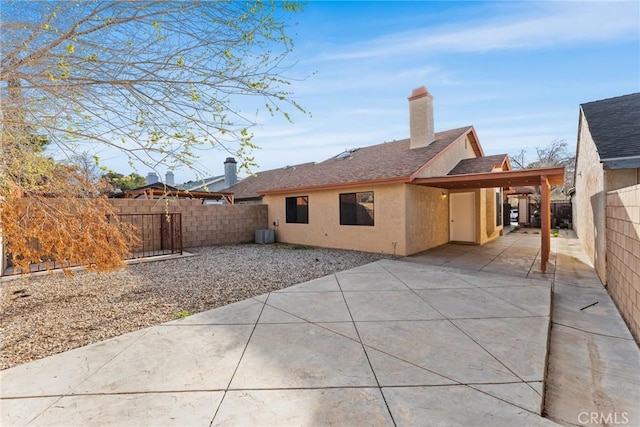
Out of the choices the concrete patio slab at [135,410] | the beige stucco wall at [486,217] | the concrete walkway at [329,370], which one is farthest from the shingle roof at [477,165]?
the concrete patio slab at [135,410]

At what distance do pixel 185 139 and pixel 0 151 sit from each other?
6.47 feet

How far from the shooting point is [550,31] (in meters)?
7.27

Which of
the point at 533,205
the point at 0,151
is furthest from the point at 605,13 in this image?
the point at 533,205

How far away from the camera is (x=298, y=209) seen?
12.9 meters

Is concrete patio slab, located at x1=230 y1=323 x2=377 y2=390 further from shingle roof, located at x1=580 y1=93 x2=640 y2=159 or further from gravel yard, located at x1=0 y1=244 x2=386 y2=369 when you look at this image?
shingle roof, located at x1=580 y1=93 x2=640 y2=159

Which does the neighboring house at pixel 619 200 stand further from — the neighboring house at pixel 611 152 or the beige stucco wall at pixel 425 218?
the beige stucco wall at pixel 425 218

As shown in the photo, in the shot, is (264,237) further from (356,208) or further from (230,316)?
(230,316)

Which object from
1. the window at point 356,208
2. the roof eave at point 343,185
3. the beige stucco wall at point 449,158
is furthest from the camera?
the window at point 356,208

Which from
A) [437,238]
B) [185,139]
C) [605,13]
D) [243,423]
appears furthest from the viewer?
[437,238]

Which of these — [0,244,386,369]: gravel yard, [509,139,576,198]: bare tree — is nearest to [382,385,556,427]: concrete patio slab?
[0,244,386,369]: gravel yard

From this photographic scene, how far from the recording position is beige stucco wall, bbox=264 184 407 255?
939 cm

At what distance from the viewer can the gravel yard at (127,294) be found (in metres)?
3.61

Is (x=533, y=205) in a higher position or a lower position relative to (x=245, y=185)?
lower

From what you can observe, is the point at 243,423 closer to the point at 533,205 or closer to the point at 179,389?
the point at 179,389
